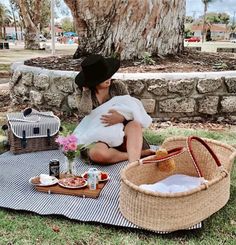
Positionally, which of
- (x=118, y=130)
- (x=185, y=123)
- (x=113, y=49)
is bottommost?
(x=185, y=123)

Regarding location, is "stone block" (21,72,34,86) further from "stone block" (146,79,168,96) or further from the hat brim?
the hat brim

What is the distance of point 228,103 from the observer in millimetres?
5000

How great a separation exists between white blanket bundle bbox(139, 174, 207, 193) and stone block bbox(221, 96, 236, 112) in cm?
211

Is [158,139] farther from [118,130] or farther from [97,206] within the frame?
[97,206]

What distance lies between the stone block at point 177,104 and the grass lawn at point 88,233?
2.46 metres

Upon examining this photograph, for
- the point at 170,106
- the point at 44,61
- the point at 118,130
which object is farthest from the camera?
the point at 44,61

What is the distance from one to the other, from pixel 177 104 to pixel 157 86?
1.11 ft

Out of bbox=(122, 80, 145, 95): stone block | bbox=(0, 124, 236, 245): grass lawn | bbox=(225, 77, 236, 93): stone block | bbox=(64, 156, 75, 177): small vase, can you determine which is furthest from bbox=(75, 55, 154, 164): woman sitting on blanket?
bbox=(225, 77, 236, 93): stone block

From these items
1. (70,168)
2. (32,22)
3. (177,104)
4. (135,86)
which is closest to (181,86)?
(177,104)

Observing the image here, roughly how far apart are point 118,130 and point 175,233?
132 centimetres

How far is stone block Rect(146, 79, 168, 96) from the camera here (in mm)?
4902

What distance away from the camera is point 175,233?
240 centimetres

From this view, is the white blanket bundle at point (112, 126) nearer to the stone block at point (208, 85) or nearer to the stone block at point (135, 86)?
the stone block at point (135, 86)

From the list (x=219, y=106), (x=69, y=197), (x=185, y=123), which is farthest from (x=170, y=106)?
(x=69, y=197)
